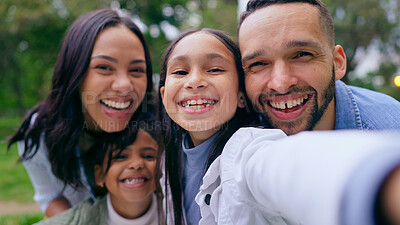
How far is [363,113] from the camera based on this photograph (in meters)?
2.14

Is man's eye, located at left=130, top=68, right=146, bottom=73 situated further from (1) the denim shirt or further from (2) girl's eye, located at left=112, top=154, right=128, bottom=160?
(1) the denim shirt

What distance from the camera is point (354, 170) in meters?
0.65

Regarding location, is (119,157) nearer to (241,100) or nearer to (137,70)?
(137,70)

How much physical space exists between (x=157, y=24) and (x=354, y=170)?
1085cm

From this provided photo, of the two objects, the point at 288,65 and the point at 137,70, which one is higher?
the point at 288,65

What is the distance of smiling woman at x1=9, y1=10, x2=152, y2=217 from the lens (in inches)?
99.1

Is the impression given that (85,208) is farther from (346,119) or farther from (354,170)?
(354,170)

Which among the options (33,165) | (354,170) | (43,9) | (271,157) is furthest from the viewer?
(43,9)

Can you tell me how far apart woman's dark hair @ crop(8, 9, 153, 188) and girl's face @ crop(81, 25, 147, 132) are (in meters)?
0.08

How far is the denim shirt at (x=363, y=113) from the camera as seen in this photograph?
6.77 feet

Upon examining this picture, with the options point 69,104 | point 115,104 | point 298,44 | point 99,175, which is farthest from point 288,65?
point 69,104

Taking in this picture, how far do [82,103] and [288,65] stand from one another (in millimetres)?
1838

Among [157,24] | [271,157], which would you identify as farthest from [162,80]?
[157,24]

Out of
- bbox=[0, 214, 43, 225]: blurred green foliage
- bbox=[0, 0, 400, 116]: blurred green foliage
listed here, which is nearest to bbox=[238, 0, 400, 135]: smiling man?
bbox=[0, 214, 43, 225]: blurred green foliage
